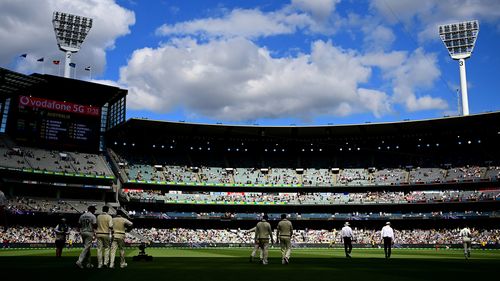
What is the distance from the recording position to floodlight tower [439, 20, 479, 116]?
268ft

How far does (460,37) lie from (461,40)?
759 mm

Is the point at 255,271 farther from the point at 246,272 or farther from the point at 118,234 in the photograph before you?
the point at 118,234

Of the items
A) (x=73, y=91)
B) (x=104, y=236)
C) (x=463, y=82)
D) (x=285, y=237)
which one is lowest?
(x=285, y=237)

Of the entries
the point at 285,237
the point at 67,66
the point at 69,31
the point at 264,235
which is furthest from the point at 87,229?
→ the point at 69,31

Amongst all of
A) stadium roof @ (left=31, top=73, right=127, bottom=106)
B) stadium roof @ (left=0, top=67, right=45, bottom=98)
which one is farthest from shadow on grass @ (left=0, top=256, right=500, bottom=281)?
stadium roof @ (left=31, top=73, right=127, bottom=106)

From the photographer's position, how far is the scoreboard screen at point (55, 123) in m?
70.2

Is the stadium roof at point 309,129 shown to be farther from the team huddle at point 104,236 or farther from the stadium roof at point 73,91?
the team huddle at point 104,236

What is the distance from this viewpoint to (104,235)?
16.5m

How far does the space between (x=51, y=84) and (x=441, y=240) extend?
61512 millimetres

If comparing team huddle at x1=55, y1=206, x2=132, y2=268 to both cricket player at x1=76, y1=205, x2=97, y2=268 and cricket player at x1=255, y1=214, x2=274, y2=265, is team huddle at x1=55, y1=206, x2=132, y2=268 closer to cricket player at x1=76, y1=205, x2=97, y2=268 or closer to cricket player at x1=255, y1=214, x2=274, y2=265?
cricket player at x1=76, y1=205, x2=97, y2=268

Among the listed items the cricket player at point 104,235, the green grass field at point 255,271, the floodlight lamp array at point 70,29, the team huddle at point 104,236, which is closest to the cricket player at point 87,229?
the team huddle at point 104,236

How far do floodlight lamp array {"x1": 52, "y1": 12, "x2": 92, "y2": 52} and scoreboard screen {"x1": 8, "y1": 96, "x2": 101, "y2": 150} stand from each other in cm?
1152

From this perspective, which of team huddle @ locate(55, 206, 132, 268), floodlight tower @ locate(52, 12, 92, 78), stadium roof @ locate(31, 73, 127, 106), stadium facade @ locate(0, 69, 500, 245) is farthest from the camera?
floodlight tower @ locate(52, 12, 92, 78)

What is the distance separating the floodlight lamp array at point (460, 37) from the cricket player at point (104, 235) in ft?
261
